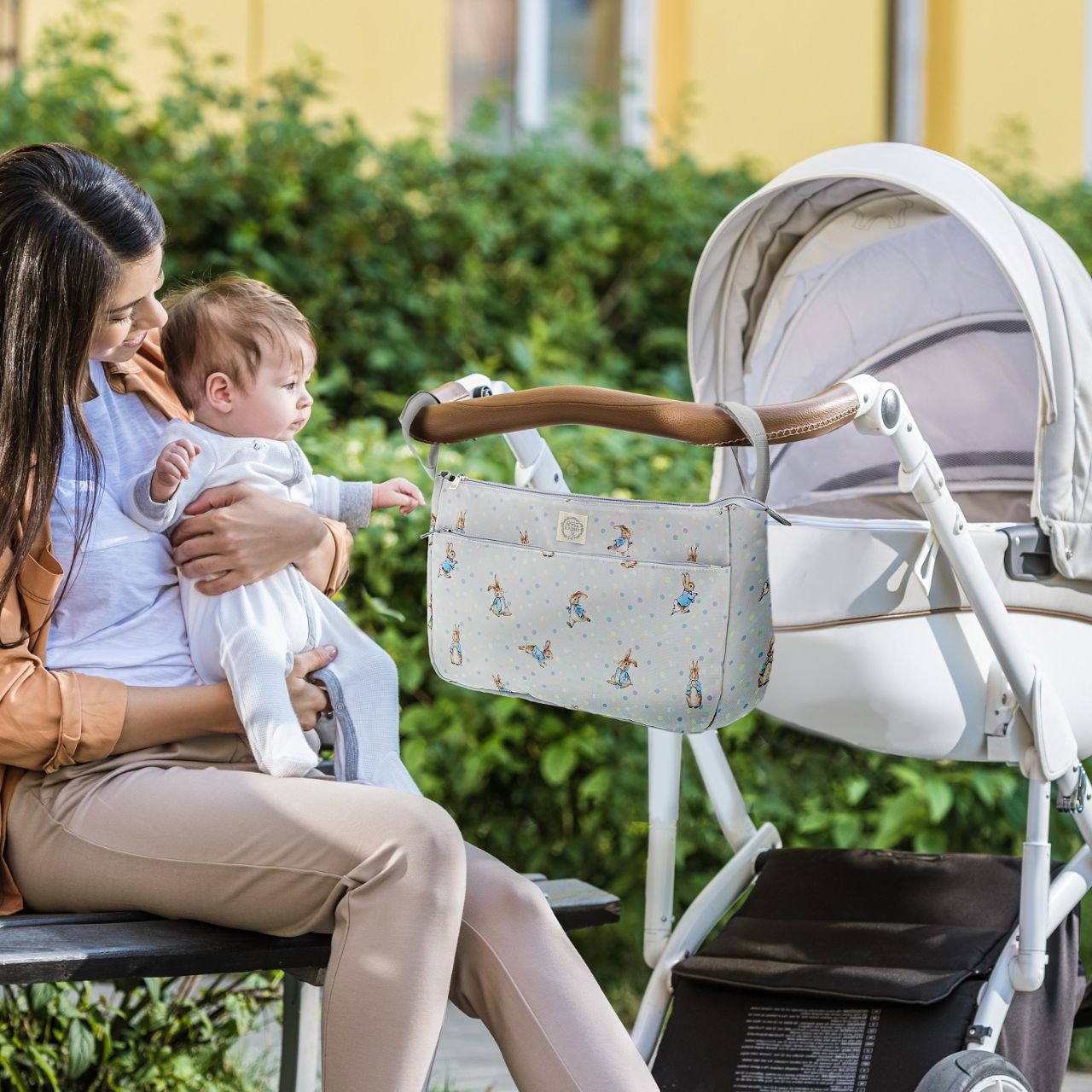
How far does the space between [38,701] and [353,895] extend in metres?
0.46

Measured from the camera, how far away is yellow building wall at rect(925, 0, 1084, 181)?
291 inches

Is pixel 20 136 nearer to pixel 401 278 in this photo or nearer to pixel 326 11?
pixel 401 278

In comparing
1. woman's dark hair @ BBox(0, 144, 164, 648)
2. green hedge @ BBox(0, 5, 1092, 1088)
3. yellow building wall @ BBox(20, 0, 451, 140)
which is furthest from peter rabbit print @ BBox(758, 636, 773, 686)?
yellow building wall @ BBox(20, 0, 451, 140)

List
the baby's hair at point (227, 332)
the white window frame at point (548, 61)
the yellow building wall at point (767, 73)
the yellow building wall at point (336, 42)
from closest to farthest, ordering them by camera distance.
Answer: the baby's hair at point (227, 332) < the yellow building wall at point (336, 42) < the white window frame at point (548, 61) < the yellow building wall at point (767, 73)

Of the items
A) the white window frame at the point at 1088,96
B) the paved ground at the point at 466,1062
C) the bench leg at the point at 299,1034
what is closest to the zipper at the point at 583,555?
the bench leg at the point at 299,1034

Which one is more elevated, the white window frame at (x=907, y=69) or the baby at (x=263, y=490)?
the white window frame at (x=907, y=69)

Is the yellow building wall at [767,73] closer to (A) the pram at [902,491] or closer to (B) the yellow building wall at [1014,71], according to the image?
(B) the yellow building wall at [1014,71]

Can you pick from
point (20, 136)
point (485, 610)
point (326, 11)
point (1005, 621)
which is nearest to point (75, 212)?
point (485, 610)

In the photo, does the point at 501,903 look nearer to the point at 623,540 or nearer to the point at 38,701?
the point at 623,540

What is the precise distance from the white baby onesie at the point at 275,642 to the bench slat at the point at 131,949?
22 centimetres

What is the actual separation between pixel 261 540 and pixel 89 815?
1.38 feet

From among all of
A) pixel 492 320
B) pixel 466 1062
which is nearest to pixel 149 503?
pixel 466 1062

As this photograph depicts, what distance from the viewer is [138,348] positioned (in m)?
2.20

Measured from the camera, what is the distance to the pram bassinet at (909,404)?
2141mm
